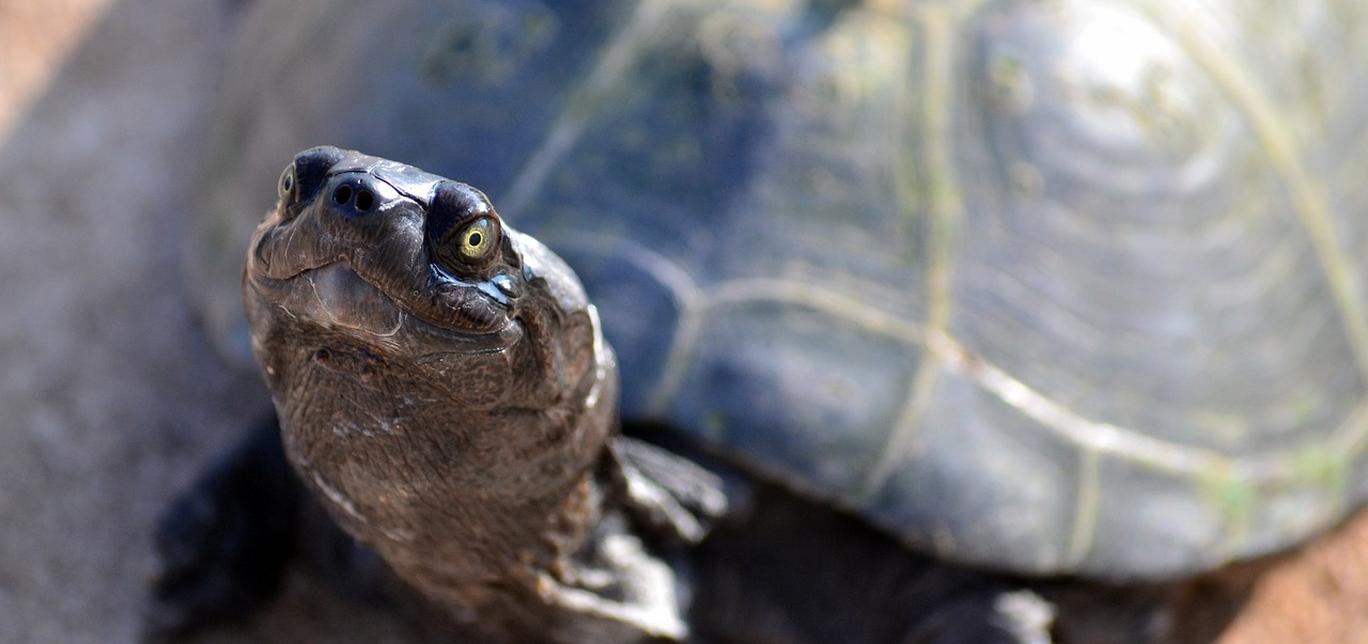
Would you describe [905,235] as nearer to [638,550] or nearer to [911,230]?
[911,230]

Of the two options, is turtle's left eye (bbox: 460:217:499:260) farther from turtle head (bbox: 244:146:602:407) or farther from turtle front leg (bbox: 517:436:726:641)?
turtle front leg (bbox: 517:436:726:641)

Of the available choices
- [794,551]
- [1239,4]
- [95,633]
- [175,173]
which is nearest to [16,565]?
[95,633]

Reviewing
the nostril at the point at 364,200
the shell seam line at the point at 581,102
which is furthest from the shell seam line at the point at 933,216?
the nostril at the point at 364,200

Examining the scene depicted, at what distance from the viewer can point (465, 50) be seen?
241cm

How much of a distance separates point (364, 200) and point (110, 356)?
1987 mm

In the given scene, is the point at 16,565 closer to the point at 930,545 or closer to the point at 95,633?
the point at 95,633

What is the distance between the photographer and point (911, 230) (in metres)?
2.29

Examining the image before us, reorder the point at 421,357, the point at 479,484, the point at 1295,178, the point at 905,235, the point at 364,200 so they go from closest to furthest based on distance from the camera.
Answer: the point at 364,200 < the point at 421,357 < the point at 479,484 < the point at 905,235 < the point at 1295,178

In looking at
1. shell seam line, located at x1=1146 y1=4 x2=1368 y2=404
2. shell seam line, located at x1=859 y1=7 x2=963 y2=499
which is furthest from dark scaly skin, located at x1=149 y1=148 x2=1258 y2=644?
shell seam line, located at x1=1146 y1=4 x2=1368 y2=404

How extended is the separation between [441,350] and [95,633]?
146 centimetres

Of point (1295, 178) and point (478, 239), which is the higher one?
point (1295, 178)

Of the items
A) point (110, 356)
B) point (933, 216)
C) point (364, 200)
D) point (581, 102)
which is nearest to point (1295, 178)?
point (933, 216)

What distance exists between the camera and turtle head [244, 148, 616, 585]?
1.30 meters

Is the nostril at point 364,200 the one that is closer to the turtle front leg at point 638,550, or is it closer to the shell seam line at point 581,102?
the turtle front leg at point 638,550
